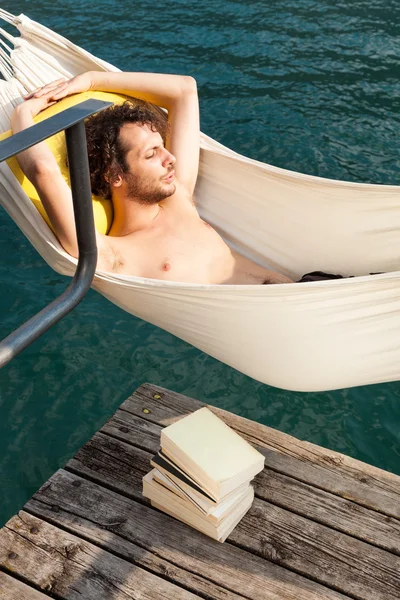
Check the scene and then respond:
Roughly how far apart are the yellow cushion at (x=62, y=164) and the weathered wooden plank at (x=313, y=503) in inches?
29.3

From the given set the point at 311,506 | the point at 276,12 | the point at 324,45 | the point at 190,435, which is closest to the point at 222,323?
the point at 190,435

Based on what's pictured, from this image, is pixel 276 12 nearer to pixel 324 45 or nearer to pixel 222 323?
pixel 324 45

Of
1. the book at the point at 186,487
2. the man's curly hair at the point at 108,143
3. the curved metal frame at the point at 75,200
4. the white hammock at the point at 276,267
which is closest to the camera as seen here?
the curved metal frame at the point at 75,200

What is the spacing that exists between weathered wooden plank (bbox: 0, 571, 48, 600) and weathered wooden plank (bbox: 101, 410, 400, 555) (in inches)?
13.3

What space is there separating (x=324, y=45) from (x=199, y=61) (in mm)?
1055

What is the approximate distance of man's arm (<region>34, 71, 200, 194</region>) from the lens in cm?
238

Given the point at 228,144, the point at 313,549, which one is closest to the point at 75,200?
the point at 313,549

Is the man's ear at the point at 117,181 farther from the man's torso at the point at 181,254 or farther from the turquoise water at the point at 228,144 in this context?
the turquoise water at the point at 228,144

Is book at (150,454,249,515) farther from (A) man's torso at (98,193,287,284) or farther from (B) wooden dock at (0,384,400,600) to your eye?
(A) man's torso at (98,193,287,284)

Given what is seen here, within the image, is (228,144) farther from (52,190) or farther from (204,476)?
(204,476)

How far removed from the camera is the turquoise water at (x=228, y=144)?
2.41m

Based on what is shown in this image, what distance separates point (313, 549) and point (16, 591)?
68 centimetres

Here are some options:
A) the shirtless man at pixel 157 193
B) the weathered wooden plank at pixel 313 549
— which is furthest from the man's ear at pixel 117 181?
the weathered wooden plank at pixel 313 549

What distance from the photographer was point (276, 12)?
20.4 ft
